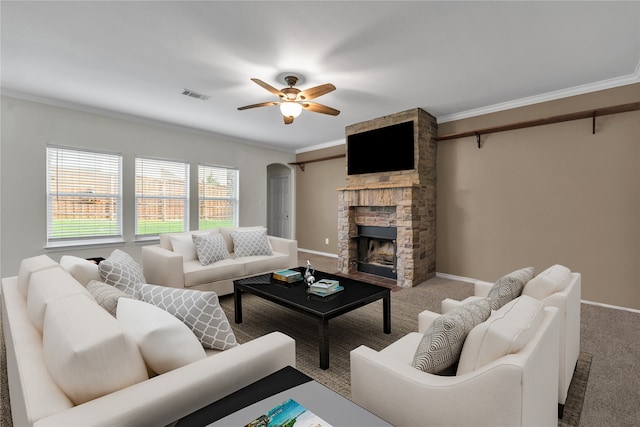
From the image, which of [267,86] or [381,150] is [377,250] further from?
[267,86]

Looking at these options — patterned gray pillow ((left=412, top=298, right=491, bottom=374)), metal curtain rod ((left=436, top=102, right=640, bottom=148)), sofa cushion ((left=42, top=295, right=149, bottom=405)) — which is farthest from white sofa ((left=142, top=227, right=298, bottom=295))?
metal curtain rod ((left=436, top=102, right=640, bottom=148))

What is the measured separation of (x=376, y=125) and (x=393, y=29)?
2588 millimetres

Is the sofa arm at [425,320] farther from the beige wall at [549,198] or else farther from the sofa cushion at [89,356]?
the beige wall at [549,198]

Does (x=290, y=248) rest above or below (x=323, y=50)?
below

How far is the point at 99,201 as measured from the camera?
182 inches

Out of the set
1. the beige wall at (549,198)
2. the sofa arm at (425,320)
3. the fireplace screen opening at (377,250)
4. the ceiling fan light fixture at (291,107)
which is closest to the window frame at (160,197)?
the ceiling fan light fixture at (291,107)

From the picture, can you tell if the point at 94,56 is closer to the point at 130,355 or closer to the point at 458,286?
the point at 130,355

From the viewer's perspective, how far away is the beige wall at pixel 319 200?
659 centimetres

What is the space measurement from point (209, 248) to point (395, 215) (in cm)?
283

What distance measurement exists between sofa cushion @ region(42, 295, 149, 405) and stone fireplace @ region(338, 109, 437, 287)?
157 inches

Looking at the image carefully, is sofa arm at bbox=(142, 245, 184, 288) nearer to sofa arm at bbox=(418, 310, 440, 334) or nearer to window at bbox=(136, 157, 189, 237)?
window at bbox=(136, 157, 189, 237)

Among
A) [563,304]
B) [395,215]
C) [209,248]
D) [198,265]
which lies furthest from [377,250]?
[563,304]

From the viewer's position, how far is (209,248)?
12.4ft

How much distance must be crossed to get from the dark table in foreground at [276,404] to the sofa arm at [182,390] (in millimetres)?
61
